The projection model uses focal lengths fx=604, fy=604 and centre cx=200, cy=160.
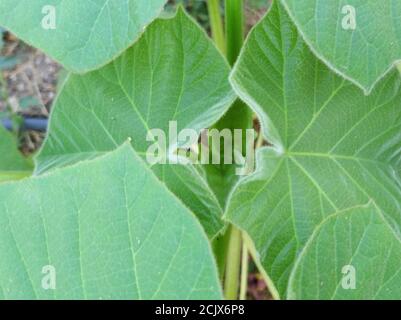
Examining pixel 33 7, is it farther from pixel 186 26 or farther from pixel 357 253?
pixel 357 253

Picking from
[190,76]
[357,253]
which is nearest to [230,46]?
[190,76]

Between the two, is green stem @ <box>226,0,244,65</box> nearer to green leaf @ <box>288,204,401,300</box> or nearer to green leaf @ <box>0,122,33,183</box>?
green leaf @ <box>288,204,401,300</box>

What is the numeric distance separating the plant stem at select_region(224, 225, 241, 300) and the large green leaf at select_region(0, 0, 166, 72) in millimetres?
408

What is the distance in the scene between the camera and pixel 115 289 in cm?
46

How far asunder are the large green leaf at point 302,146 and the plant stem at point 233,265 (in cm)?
23

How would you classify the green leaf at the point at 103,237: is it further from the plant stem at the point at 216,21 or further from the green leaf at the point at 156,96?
the plant stem at the point at 216,21

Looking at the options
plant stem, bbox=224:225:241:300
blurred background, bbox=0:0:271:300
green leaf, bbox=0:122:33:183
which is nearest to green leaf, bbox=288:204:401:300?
plant stem, bbox=224:225:241:300

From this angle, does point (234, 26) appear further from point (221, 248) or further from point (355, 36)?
point (221, 248)

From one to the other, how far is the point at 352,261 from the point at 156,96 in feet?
0.98

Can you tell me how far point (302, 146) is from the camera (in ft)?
2.24

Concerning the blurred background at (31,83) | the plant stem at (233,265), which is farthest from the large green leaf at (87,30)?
the blurred background at (31,83)

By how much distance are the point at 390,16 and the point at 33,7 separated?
32cm

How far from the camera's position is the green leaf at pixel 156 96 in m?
0.66

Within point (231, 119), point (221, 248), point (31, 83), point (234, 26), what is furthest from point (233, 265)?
point (31, 83)
